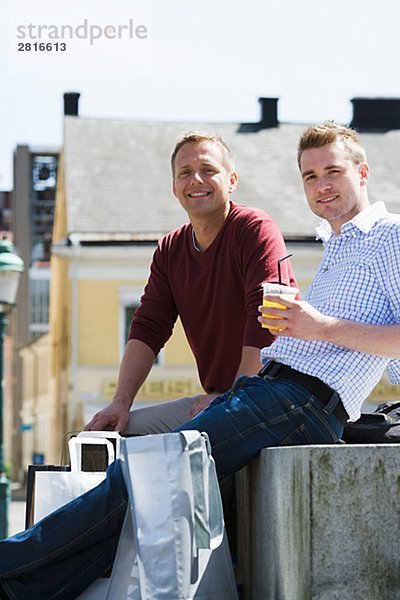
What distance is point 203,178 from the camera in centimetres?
521

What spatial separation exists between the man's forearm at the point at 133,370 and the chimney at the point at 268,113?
1145 inches

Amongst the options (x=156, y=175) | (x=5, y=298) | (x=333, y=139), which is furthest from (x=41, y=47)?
(x=156, y=175)

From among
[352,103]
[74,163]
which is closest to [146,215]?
[74,163]

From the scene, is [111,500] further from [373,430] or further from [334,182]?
[334,182]

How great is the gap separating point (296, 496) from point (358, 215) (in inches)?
41.3

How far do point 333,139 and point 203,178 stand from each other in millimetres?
982

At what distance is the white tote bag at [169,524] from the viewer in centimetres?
368

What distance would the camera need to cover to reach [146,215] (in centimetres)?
3031

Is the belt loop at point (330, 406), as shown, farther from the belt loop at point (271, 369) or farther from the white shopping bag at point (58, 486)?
the white shopping bag at point (58, 486)

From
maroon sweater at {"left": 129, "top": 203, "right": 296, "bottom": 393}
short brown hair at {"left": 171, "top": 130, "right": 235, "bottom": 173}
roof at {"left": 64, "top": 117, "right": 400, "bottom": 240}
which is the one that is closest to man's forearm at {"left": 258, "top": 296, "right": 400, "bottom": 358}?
maroon sweater at {"left": 129, "top": 203, "right": 296, "bottom": 393}

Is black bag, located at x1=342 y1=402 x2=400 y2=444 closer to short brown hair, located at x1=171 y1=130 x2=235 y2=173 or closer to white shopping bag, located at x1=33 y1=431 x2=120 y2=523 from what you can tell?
white shopping bag, located at x1=33 y1=431 x2=120 y2=523

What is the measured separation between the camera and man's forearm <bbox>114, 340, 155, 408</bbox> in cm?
532

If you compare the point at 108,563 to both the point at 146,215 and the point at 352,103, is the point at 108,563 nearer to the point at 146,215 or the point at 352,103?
the point at 146,215

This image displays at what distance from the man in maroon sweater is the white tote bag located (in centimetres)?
108
